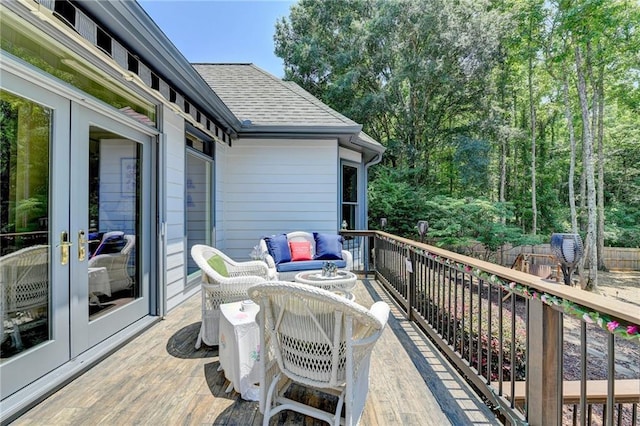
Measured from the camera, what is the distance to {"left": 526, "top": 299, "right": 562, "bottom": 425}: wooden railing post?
5.05 feet

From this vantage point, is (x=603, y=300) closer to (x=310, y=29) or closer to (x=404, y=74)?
(x=404, y=74)

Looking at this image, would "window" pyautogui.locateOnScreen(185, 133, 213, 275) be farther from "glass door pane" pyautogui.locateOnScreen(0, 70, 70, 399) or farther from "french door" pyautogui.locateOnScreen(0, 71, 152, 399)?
"glass door pane" pyautogui.locateOnScreen(0, 70, 70, 399)

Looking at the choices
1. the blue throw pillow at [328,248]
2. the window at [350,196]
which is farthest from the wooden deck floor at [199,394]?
the window at [350,196]

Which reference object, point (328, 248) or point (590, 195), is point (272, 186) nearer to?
point (328, 248)

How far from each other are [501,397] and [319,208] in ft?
14.7

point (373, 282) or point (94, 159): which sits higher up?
point (94, 159)

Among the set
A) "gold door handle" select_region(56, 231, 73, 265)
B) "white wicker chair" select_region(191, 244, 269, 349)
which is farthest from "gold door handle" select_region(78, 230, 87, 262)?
"white wicker chair" select_region(191, 244, 269, 349)

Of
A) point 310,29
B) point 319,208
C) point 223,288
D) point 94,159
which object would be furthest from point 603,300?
point 310,29

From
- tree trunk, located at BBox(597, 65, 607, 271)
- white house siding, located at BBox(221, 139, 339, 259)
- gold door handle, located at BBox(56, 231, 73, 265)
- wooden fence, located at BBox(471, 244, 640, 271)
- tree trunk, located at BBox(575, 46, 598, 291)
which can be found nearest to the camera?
gold door handle, located at BBox(56, 231, 73, 265)

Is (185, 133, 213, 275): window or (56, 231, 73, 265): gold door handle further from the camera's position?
(185, 133, 213, 275): window

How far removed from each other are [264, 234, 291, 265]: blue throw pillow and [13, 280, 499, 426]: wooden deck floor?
2.01 m

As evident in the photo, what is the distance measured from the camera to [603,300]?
49.8 inches

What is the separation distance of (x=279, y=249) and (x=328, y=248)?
84 cm

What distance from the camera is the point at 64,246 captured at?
2.38 metres
